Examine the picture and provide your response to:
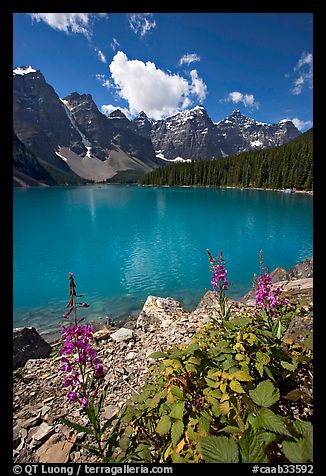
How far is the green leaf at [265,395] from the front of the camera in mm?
2068

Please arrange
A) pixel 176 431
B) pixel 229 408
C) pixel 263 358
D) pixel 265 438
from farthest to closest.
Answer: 1. pixel 263 358
2. pixel 229 408
3. pixel 176 431
4. pixel 265 438

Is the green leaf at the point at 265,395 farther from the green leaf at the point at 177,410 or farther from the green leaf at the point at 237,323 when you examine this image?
the green leaf at the point at 237,323

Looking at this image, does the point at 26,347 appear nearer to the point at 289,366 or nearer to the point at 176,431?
the point at 176,431

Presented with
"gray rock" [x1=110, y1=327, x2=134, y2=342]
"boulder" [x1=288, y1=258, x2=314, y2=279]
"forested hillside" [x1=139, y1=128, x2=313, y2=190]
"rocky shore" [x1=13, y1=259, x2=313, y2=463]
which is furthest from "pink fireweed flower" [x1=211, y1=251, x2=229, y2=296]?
"forested hillside" [x1=139, y1=128, x2=313, y2=190]

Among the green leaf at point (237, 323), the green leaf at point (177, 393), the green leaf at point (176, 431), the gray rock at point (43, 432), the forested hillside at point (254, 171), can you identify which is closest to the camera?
the green leaf at point (176, 431)

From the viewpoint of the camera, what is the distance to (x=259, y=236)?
30.4 m

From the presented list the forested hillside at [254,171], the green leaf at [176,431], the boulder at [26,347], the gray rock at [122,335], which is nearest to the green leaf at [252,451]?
the green leaf at [176,431]

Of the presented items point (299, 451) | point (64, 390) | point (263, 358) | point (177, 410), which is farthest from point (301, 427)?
point (64, 390)

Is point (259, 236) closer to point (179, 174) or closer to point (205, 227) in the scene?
point (205, 227)

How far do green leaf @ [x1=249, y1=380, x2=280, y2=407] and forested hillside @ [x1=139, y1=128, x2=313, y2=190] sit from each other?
7658cm

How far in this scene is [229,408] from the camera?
2301 millimetres

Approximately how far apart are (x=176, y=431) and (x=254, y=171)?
A: 12108cm

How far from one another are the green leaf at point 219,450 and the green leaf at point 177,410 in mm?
330
